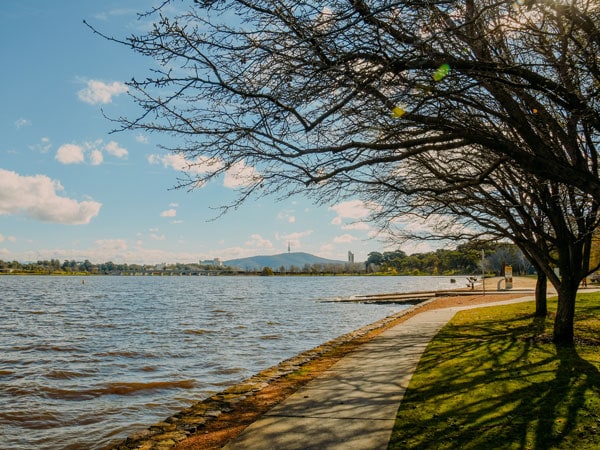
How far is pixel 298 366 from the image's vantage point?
11.2 metres

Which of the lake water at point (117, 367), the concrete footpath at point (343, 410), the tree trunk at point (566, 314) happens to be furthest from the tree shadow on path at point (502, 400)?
the lake water at point (117, 367)

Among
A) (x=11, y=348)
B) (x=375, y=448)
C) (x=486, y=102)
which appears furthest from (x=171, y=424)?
(x=11, y=348)

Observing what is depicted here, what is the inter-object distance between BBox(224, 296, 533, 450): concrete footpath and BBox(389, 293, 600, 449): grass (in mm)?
260

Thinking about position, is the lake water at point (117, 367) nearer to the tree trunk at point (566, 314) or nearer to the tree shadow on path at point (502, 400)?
the tree shadow on path at point (502, 400)

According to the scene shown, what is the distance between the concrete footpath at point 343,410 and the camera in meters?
5.49

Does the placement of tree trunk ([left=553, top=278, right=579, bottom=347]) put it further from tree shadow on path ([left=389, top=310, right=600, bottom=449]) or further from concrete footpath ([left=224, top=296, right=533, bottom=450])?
concrete footpath ([left=224, top=296, right=533, bottom=450])

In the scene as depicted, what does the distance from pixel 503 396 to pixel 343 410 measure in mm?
2353

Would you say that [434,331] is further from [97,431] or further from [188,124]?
[188,124]

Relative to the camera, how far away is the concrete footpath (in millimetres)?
5488

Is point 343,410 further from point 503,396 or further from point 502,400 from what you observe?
point 503,396

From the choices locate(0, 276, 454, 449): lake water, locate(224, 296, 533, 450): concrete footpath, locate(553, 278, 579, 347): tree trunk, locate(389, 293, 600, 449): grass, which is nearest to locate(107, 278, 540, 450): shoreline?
locate(224, 296, 533, 450): concrete footpath

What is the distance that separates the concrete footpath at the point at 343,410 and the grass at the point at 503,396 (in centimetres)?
26

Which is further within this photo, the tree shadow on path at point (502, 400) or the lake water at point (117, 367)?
the lake water at point (117, 367)

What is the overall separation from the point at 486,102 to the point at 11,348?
60.1ft
